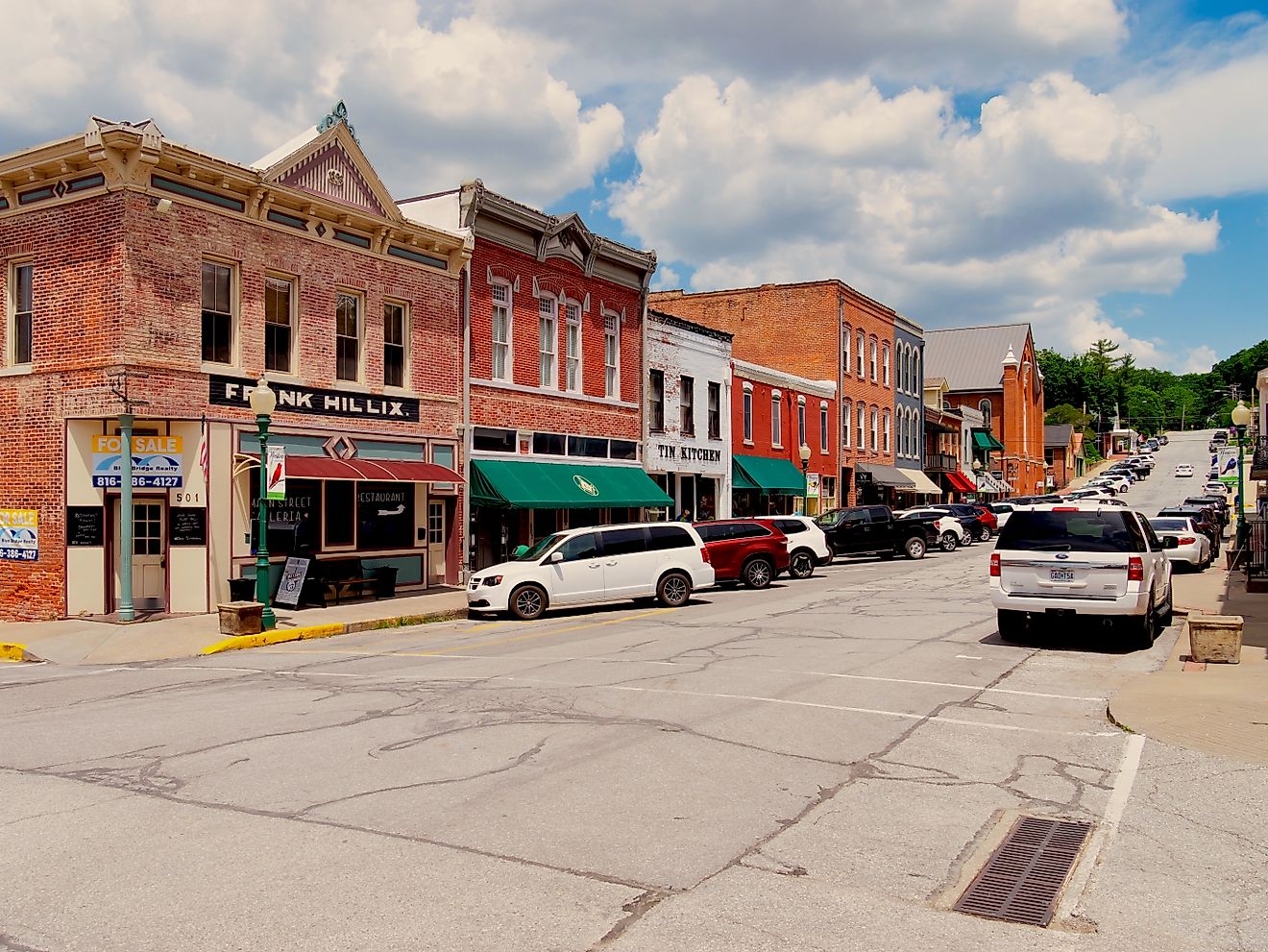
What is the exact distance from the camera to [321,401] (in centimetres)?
2227

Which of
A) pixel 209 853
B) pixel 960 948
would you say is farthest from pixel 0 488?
pixel 960 948

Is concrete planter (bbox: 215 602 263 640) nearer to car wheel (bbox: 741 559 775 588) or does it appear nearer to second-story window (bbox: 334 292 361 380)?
second-story window (bbox: 334 292 361 380)

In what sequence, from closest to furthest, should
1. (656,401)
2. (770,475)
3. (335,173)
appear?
1. (335,173)
2. (656,401)
3. (770,475)

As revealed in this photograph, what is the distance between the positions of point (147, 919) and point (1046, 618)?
15517 mm

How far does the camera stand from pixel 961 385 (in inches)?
3981

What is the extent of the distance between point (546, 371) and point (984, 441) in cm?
6295

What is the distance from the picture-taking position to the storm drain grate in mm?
5555

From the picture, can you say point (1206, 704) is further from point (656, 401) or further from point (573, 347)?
point (656, 401)

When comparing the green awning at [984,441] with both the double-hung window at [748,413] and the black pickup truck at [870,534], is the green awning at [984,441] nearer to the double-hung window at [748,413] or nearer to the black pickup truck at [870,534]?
the double-hung window at [748,413]

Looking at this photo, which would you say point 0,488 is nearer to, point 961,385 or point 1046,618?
point 1046,618

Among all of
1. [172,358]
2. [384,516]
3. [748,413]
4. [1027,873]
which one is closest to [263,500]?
[172,358]

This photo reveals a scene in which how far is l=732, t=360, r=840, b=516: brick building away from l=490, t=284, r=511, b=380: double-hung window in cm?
1319


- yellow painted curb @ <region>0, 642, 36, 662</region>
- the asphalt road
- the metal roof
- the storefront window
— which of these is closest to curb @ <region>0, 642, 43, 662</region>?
yellow painted curb @ <region>0, 642, 36, 662</region>

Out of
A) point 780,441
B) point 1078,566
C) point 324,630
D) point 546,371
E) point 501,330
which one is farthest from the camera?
point 780,441
